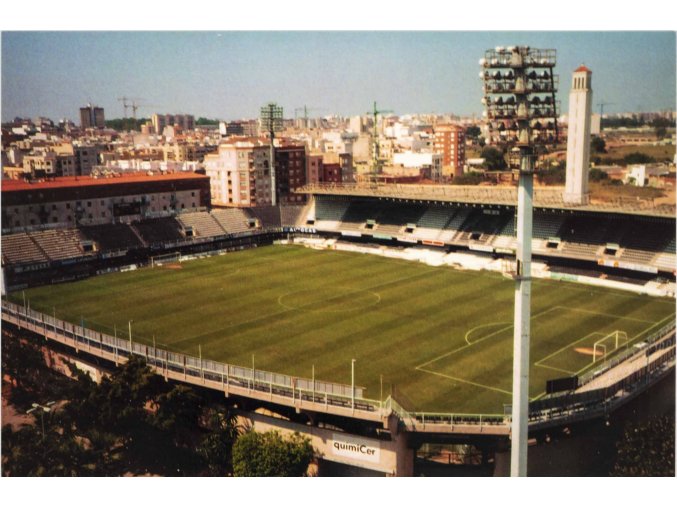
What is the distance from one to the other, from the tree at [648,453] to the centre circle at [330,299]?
14.8 meters

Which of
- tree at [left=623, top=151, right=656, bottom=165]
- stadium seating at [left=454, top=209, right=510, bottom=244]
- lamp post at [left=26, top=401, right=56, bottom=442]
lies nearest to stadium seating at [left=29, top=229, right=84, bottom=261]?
lamp post at [left=26, top=401, right=56, bottom=442]

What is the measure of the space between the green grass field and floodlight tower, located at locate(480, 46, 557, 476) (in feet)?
15.8

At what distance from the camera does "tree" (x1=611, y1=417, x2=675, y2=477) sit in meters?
15.9

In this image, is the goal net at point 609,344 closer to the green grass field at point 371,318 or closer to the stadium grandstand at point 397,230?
the green grass field at point 371,318

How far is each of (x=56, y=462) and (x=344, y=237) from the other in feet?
99.3

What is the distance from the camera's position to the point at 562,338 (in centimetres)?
2533

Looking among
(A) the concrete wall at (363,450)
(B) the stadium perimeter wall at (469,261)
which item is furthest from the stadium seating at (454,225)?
(A) the concrete wall at (363,450)

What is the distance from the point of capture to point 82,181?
44.3 metres

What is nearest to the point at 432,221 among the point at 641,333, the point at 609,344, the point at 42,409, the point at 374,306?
the point at 374,306

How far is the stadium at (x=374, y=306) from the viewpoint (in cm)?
1830

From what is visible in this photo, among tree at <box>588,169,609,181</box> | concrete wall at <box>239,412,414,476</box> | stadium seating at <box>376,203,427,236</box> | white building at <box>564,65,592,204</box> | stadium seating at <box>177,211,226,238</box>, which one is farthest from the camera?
tree at <box>588,169,609,181</box>

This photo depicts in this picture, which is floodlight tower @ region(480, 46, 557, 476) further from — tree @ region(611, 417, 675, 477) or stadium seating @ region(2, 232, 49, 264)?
stadium seating @ region(2, 232, 49, 264)

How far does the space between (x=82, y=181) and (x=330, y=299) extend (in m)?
21.8

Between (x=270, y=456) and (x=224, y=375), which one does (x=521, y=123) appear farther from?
(x=224, y=375)
